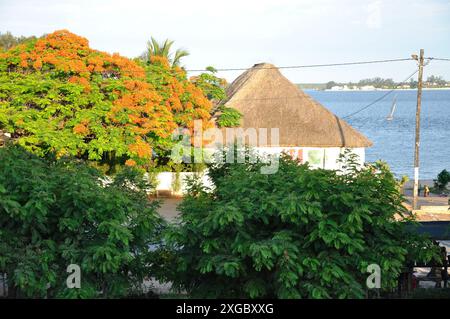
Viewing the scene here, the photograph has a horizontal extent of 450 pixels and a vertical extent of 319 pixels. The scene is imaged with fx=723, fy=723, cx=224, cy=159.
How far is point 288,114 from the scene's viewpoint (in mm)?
29375

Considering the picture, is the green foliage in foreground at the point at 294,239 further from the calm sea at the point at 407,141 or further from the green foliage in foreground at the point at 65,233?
the calm sea at the point at 407,141

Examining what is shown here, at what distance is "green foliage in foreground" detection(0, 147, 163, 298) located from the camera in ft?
31.3

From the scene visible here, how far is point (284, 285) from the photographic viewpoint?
9.22 m

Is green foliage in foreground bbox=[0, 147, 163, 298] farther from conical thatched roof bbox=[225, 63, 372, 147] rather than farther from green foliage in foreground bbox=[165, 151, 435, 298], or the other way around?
conical thatched roof bbox=[225, 63, 372, 147]

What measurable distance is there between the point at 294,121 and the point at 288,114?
0.50 meters

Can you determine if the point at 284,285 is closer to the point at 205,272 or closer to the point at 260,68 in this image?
the point at 205,272

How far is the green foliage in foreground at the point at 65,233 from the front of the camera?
953 cm

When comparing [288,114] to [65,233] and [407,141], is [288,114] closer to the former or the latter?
[65,233]

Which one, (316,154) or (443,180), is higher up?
(316,154)

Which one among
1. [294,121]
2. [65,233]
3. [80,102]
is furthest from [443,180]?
[65,233]

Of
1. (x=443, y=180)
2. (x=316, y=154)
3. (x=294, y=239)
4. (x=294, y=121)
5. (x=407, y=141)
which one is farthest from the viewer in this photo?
(x=407, y=141)

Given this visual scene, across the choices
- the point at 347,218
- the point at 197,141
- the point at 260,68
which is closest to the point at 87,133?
the point at 197,141

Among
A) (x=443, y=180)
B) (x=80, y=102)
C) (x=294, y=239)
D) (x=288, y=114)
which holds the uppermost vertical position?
(x=80, y=102)
